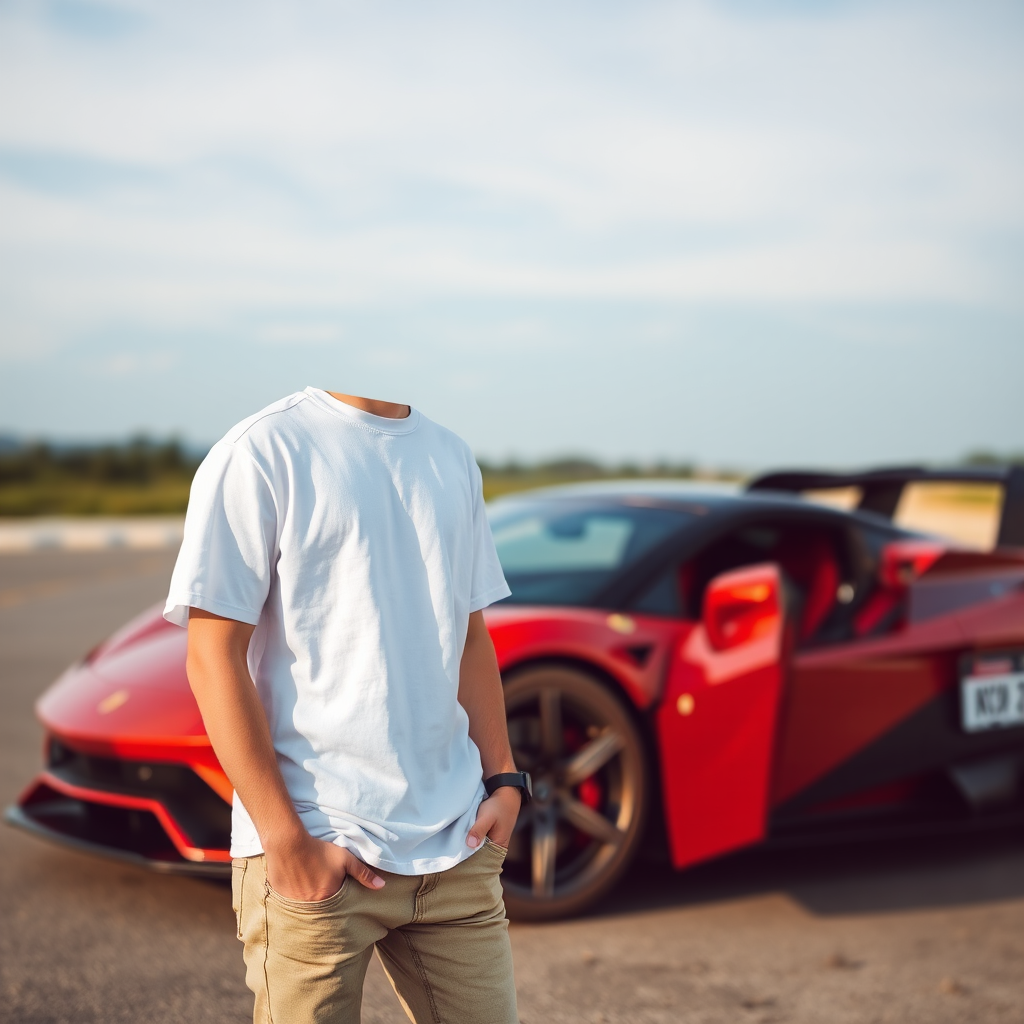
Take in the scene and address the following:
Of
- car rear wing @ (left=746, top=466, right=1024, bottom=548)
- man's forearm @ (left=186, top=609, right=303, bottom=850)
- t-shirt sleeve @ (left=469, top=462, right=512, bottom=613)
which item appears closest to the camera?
man's forearm @ (left=186, top=609, right=303, bottom=850)

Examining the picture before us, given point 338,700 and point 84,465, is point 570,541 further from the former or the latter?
point 84,465

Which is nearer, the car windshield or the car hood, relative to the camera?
the car hood

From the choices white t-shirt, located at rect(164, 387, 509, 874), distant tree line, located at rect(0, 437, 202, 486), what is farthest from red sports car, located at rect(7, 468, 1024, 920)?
distant tree line, located at rect(0, 437, 202, 486)

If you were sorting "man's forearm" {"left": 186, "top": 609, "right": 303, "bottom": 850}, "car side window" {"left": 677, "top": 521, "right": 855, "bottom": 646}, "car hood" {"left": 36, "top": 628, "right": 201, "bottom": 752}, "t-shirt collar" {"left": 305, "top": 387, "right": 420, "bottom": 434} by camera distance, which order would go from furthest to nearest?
"car side window" {"left": 677, "top": 521, "right": 855, "bottom": 646}
"car hood" {"left": 36, "top": 628, "right": 201, "bottom": 752}
"t-shirt collar" {"left": 305, "top": 387, "right": 420, "bottom": 434}
"man's forearm" {"left": 186, "top": 609, "right": 303, "bottom": 850}

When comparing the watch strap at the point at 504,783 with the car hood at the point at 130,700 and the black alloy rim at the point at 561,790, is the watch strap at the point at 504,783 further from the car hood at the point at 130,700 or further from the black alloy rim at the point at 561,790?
the black alloy rim at the point at 561,790

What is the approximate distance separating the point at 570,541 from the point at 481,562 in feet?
9.91

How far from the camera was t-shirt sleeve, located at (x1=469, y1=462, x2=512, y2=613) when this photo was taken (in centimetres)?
190

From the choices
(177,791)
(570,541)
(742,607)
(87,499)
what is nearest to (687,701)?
(742,607)

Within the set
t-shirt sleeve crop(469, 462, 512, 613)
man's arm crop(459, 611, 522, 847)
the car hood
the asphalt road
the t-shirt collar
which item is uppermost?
the t-shirt collar

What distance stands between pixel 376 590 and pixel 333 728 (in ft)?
0.64

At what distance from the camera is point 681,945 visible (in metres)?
3.75

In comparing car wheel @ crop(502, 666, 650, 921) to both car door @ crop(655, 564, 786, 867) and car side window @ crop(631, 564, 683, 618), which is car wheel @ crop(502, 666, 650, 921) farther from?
car side window @ crop(631, 564, 683, 618)

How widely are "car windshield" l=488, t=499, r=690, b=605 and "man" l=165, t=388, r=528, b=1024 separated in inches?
102

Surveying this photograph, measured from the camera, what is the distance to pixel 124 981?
3371 mm
